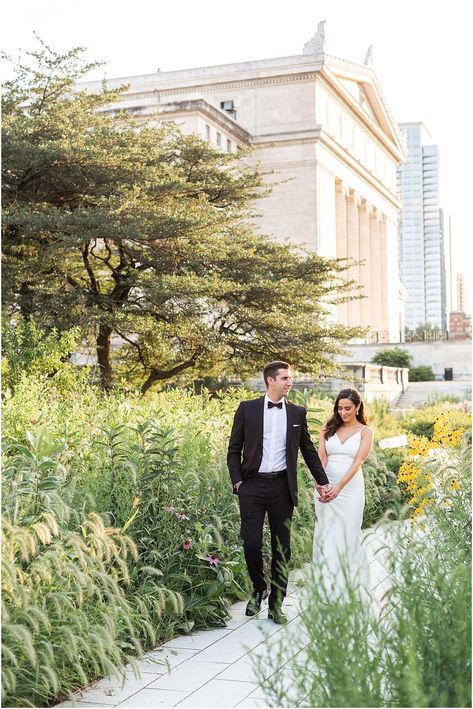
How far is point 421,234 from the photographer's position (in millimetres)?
165250

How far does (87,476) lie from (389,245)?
2624 inches

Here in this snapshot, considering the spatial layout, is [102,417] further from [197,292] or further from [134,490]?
[197,292]

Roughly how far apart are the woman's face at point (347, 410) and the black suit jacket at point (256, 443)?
33 centimetres

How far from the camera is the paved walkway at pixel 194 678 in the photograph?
5.50 metres

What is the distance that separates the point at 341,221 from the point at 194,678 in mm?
56161

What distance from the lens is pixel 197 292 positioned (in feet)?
67.6

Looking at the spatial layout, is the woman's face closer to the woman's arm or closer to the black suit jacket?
the woman's arm

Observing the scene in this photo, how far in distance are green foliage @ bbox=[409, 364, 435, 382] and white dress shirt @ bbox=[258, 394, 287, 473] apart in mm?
45104

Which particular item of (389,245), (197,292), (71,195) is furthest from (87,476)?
(389,245)

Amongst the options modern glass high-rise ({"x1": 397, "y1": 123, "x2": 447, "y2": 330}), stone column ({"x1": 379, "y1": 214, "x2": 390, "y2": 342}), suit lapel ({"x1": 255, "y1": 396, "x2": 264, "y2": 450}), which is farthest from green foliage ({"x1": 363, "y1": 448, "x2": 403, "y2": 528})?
modern glass high-rise ({"x1": 397, "y1": 123, "x2": 447, "y2": 330})

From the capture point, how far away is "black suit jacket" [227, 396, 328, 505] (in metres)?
7.37

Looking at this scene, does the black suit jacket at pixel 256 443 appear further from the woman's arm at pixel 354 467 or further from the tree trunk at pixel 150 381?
the tree trunk at pixel 150 381

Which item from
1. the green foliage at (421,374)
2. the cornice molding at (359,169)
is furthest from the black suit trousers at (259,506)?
the cornice molding at (359,169)

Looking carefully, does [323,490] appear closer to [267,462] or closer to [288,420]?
[267,462]
